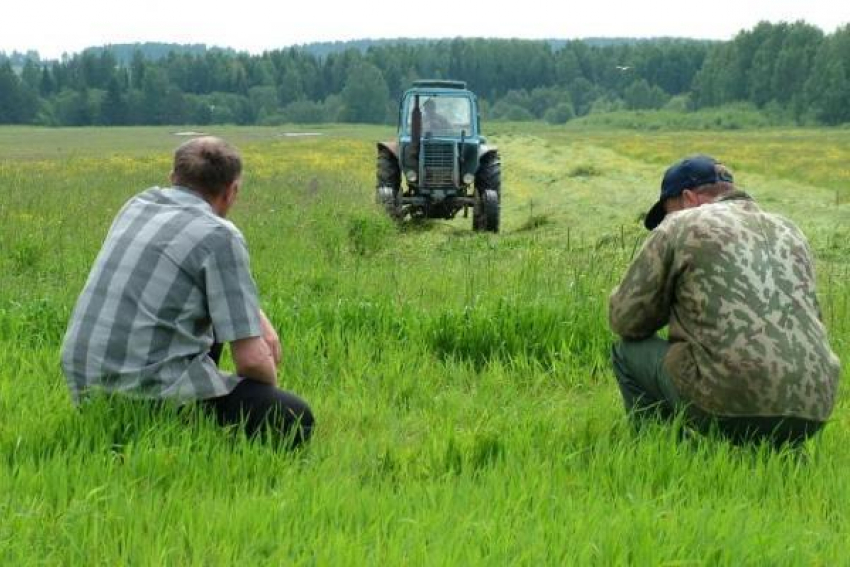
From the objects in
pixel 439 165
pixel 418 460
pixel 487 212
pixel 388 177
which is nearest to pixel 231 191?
pixel 418 460

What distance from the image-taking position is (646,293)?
4035mm

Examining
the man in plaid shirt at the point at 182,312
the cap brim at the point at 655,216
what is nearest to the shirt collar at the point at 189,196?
the man in plaid shirt at the point at 182,312

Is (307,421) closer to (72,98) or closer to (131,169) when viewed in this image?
(131,169)

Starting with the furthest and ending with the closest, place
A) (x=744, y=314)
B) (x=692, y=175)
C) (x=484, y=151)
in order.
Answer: (x=484, y=151) < (x=692, y=175) < (x=744, y=314)

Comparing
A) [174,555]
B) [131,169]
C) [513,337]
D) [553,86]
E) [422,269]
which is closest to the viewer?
[174,555]

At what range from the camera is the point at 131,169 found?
90.6 ft

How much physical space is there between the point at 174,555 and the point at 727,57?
106 m

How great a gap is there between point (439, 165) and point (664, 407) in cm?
1120

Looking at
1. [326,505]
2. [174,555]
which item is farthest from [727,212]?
[174,555]

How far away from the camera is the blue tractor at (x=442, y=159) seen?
49.4ft

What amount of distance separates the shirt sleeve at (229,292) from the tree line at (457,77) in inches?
3394

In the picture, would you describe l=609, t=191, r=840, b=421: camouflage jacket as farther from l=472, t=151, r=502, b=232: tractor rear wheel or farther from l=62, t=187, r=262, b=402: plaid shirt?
l=472, t=151, r=502, b=232: tractor rear wheel

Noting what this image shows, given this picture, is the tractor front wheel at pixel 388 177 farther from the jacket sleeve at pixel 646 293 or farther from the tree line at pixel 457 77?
the tree line at pixel 457 77

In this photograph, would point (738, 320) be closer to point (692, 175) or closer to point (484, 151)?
point (692, 175)
